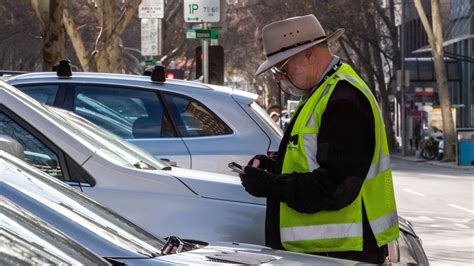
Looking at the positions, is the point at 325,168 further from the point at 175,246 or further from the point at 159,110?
the point at 159,110

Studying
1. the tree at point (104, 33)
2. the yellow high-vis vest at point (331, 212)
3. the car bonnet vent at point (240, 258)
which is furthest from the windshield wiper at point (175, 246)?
the tree at point (104, 33)

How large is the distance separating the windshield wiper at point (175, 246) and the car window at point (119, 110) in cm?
445

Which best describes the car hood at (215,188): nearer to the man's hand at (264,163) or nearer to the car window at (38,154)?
the man's hand at (264,163)

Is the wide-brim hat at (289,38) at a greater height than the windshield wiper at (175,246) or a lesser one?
greater

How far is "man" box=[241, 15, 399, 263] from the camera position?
18.8 ft

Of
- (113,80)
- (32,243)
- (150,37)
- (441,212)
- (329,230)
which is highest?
(150,37)

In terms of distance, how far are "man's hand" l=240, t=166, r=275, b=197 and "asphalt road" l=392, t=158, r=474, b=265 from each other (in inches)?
295

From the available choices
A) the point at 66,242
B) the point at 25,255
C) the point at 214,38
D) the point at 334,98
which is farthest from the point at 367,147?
the point at 214,38

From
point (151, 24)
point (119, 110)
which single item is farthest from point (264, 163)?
point (151, 24)

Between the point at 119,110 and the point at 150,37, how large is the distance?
85.5ft

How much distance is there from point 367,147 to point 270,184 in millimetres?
470

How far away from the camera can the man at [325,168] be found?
5.72 meters

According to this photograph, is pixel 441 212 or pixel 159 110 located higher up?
pixel 159 110

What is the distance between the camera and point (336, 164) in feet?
18.7
